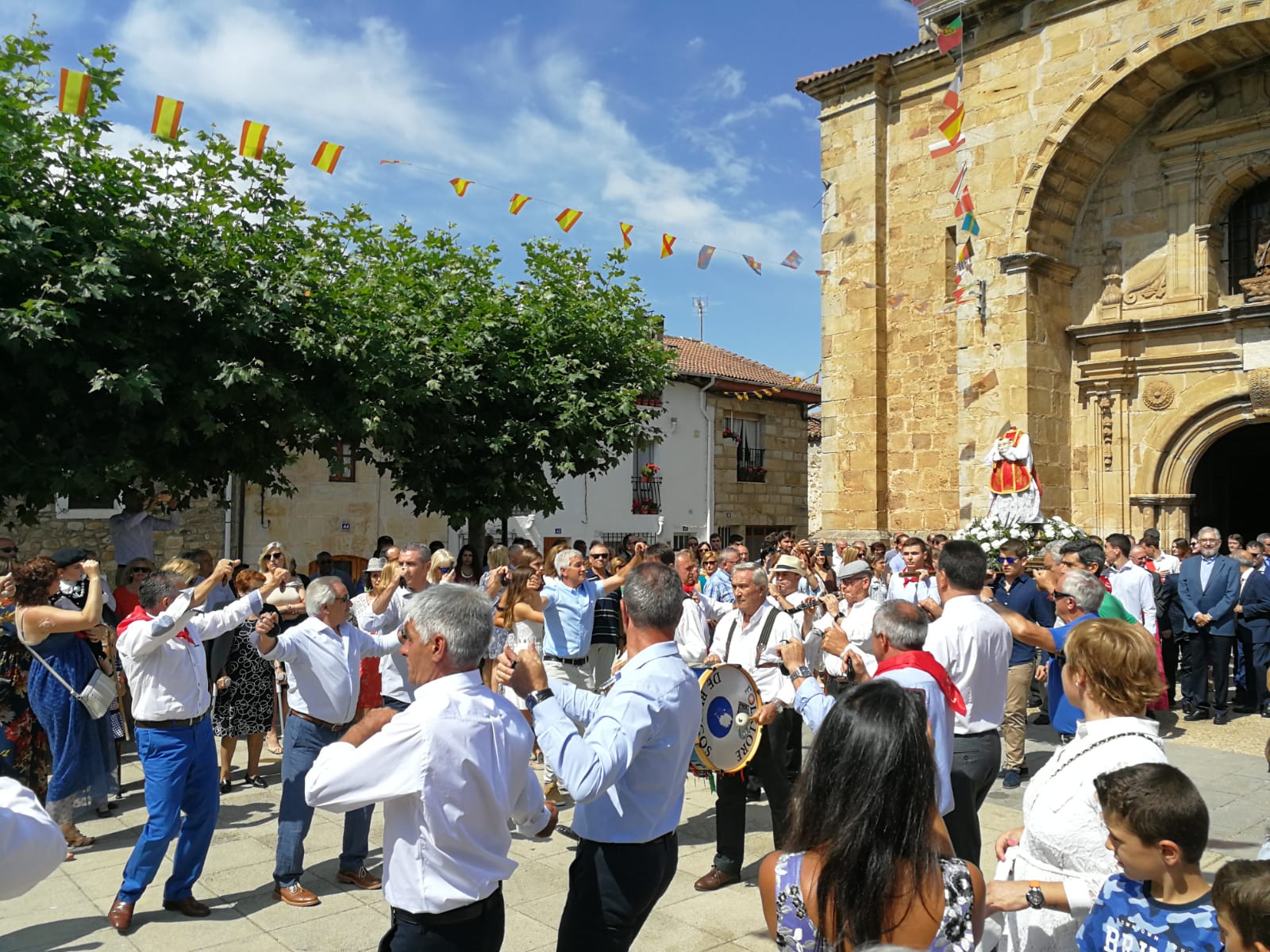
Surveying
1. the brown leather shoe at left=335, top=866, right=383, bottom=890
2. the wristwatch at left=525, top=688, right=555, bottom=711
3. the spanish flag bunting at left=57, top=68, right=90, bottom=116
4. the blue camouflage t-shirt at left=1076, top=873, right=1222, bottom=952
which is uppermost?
the spanish flag bunting at left=57, top=68, right=90, bottom=116

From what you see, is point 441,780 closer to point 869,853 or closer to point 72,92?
point 869,853

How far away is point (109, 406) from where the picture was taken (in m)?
10.0

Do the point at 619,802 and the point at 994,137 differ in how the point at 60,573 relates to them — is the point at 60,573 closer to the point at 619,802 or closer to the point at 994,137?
the point at 619,802

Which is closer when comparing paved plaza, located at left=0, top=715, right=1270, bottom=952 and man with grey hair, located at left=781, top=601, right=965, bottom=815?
man with grey hair, located at left=781, top=601, right=965, bottom=815

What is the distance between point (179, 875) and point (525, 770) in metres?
2.95

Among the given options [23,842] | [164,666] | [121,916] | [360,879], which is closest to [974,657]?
[360,879]

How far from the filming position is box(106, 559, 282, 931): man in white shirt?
4785 mm

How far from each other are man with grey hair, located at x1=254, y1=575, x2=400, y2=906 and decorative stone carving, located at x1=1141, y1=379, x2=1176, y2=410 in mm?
13032

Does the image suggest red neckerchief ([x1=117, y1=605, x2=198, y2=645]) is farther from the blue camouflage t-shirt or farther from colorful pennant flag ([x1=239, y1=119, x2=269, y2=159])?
colorful pennant flag ([x1=239, y1=119, x2=269, y2=159])

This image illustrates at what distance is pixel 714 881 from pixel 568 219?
36.5 feet

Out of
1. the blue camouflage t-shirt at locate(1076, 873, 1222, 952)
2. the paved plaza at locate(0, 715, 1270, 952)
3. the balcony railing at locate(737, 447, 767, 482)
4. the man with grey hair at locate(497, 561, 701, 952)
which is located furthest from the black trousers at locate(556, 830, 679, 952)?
the balcony railing at locate(737, 447, 767, 482)

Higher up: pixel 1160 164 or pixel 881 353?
pixel 1160 164

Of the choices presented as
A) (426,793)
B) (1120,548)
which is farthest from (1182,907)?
(1120,548)

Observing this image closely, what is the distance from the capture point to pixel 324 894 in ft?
17.3
